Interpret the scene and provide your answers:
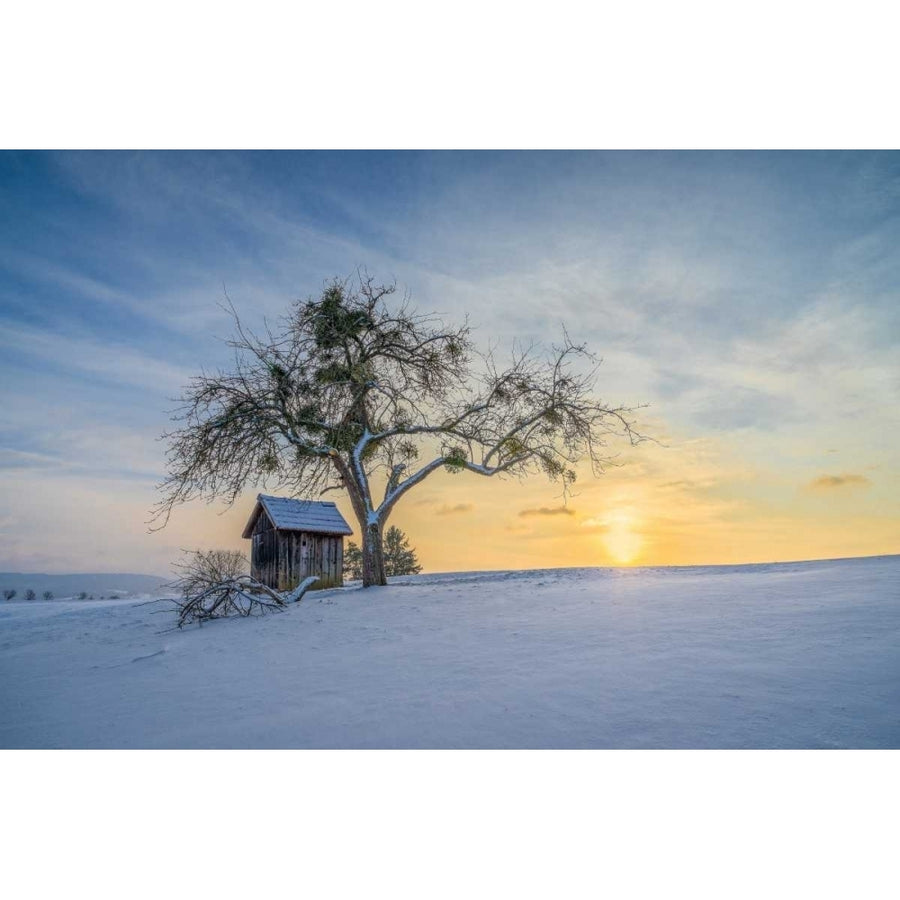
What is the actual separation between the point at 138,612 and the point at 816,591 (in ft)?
40.8

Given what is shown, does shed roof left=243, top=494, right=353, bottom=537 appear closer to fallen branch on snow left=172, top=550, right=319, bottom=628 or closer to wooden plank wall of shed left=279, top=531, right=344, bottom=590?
wooden plank wall of shed left=279, top=531, right=344, bottom=590

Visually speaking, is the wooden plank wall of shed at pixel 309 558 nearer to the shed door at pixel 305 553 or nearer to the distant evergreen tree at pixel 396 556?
the shed door at pixel 305 553

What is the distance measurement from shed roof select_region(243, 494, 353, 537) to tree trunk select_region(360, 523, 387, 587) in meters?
5.84

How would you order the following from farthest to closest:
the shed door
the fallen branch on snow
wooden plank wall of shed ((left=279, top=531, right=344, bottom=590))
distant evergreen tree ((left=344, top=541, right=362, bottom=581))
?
distant evergreen tree ((left=344, top=541, right=362, bottom=581)), the shed door, wooden plank wall of shed ((left=279, top=531, right=344, bottom=590)), the fallen branch on snow

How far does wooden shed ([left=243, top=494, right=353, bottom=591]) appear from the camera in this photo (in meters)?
17.9

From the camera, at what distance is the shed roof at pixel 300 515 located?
1798 centimetres

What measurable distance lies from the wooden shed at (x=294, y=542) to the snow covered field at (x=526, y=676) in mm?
9620

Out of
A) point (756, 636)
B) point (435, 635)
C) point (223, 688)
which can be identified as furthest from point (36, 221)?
point (756, 636)

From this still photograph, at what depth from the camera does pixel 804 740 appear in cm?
309

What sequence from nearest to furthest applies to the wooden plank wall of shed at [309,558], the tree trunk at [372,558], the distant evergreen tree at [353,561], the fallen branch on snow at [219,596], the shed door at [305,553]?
the fallen branch on snow at [219,596] → the tree trunk at [372,558] → the wooden plank wall of shed at [309,558] → the shed door at [305,553] → the distant evergreen tree at [353,561]

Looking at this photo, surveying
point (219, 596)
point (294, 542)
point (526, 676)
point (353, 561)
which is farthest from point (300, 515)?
point (526, 676)

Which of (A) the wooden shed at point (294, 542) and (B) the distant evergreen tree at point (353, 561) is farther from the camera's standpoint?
(B) the distant evergreen tree at point (353, 561)

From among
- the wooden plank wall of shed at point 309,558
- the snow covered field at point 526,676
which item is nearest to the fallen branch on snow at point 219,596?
the snow covered field at point 526,676

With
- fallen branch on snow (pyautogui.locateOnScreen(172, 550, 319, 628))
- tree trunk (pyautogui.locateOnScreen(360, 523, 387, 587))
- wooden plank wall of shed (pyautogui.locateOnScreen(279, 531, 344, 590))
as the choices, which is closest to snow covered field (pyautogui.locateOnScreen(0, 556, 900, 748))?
fallen branch on snow (pyautogui.locateOnScreen(172, 550, 319, 628))
